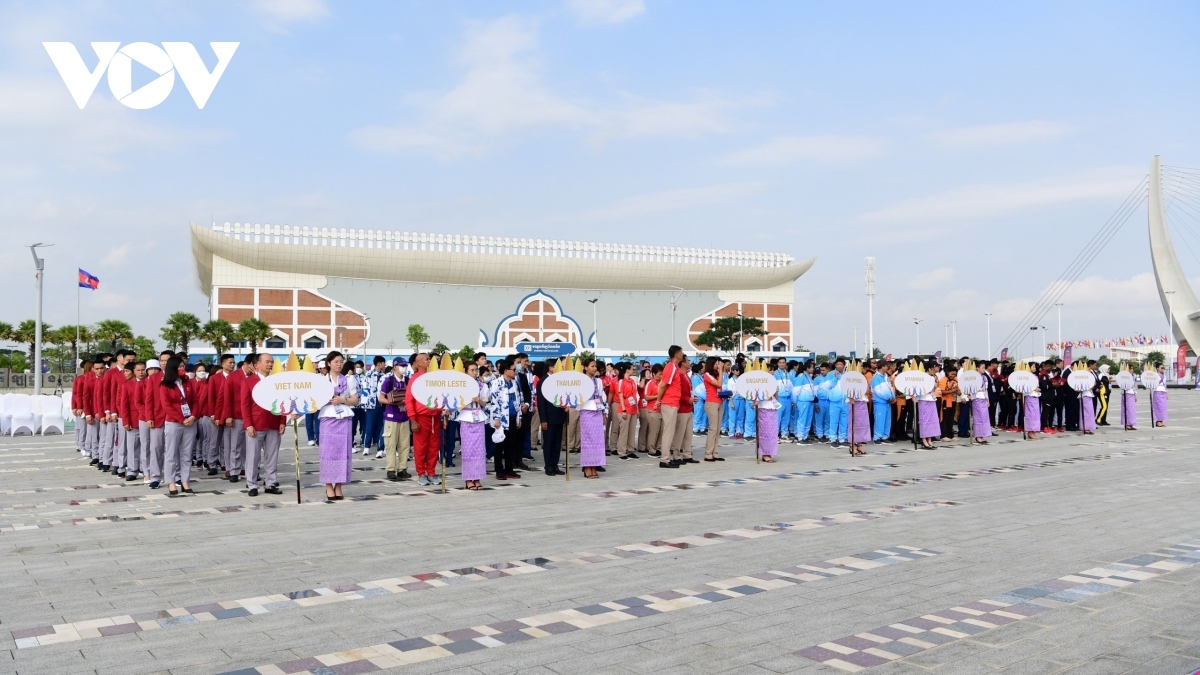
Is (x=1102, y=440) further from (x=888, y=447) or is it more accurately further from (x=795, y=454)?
(x=795, y=454)

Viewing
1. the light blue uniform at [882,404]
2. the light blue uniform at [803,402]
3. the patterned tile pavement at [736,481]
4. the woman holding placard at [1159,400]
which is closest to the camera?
the patterned tile pavement at [736,481]

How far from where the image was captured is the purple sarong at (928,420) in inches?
659

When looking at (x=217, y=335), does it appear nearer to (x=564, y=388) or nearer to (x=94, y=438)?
(x=94, y=438)

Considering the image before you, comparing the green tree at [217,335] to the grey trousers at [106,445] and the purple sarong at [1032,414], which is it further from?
the purple sarong at [1032,414]

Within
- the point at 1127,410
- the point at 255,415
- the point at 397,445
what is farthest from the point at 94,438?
the point at 1127,410

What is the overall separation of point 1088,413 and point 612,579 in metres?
17.4

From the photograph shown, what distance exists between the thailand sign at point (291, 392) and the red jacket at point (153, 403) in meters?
1.77

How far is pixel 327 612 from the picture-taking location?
17.0 ft

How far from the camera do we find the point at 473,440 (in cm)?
1088

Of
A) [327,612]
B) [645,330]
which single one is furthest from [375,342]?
[327,612]

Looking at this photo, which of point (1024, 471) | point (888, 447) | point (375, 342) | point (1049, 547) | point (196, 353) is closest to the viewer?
point (1049, 547)

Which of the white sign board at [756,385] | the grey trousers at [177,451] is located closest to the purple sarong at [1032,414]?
the white sign board at [756,385]

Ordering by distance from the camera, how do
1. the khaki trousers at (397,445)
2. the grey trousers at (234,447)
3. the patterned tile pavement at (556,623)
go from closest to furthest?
the patterned tile pavement at (556,623)
the grey trousers at (234,447)
the khaki trousers at (397,445)

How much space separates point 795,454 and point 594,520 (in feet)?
25.2
